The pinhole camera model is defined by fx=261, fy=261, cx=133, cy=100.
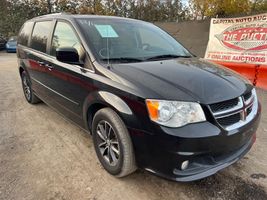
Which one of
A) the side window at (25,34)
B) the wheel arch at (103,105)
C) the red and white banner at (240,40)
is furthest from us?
the red and white banner at (240,40)

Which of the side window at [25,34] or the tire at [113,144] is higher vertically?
the side window at [25,34]

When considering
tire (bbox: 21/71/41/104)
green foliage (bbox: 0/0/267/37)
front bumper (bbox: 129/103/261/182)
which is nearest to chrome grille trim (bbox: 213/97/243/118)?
front bumper (bbox: 129/103/261/182)

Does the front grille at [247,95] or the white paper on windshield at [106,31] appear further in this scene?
the white paper on windshield at [106,31]

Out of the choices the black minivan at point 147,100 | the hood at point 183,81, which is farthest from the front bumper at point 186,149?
the hood at point 183,81

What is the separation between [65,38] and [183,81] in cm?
Answer: 184

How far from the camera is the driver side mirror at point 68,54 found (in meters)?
3.01

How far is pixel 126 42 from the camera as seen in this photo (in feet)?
11.0

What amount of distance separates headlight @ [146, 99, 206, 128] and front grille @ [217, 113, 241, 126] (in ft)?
0.62

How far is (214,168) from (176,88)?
82 centimetres

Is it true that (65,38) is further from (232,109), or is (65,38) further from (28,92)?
(28,92)

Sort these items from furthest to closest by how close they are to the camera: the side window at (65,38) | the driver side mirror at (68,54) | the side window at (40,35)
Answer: the side window at (40,35), the side window at (65,38), the driver side mirror at (68,54)

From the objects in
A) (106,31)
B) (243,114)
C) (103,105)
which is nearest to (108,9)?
(106,31)

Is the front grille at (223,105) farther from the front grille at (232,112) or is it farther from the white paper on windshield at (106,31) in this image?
the white paper on windshield at (106,31)

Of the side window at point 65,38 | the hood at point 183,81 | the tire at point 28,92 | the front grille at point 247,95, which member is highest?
the side window at point 65,38
